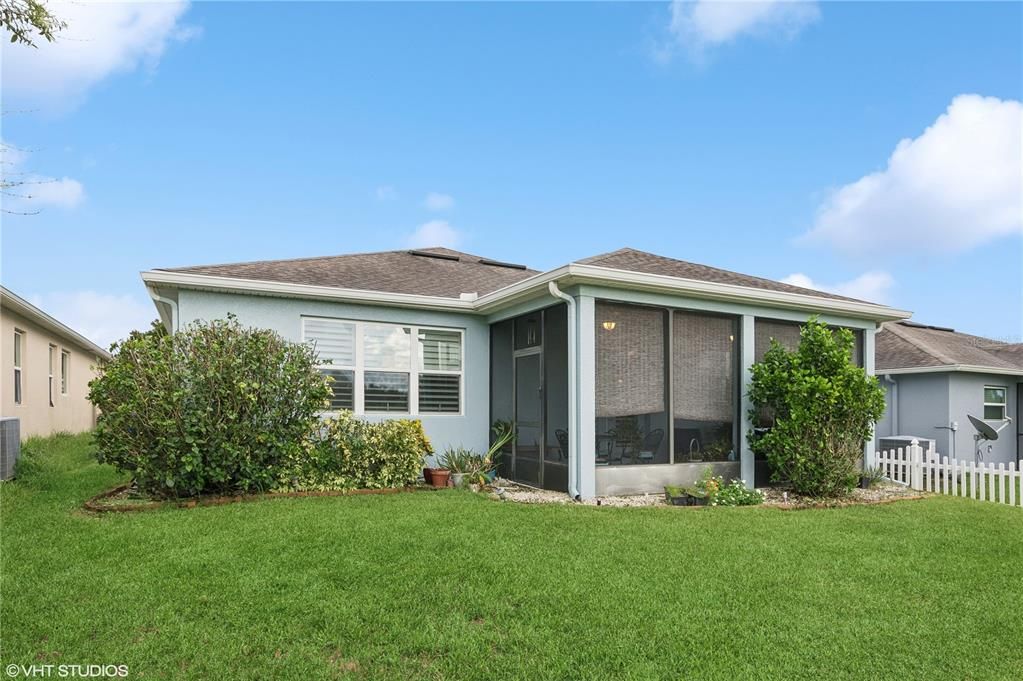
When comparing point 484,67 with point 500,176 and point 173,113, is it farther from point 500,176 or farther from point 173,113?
point 173,113

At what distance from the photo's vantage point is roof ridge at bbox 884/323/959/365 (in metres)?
14.7

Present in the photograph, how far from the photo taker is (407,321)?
1035 centimetres

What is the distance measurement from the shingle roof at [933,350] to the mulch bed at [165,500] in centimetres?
1267

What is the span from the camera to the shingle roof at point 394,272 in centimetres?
982

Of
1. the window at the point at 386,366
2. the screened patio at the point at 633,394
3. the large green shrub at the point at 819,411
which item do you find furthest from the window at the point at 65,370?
the large green shrub at the point at 819,411

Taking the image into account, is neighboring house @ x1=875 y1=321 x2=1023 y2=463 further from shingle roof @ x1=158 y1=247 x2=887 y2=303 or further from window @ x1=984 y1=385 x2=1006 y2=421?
shingle roof @ x1=158 y1=247 x2=887 y2=303

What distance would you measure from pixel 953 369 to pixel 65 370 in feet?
74.4

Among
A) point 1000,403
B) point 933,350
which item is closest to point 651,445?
point 933,350

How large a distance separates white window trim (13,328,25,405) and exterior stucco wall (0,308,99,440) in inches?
1.4

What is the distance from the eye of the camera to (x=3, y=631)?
4008mm

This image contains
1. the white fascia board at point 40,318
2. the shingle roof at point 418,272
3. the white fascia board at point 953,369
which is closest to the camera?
the shingle roof at point 418,272

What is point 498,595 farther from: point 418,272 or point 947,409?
point 947,409

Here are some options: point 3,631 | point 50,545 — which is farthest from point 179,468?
point 3,631

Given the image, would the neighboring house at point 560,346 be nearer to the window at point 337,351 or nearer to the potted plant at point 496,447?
the window at point 337,351
